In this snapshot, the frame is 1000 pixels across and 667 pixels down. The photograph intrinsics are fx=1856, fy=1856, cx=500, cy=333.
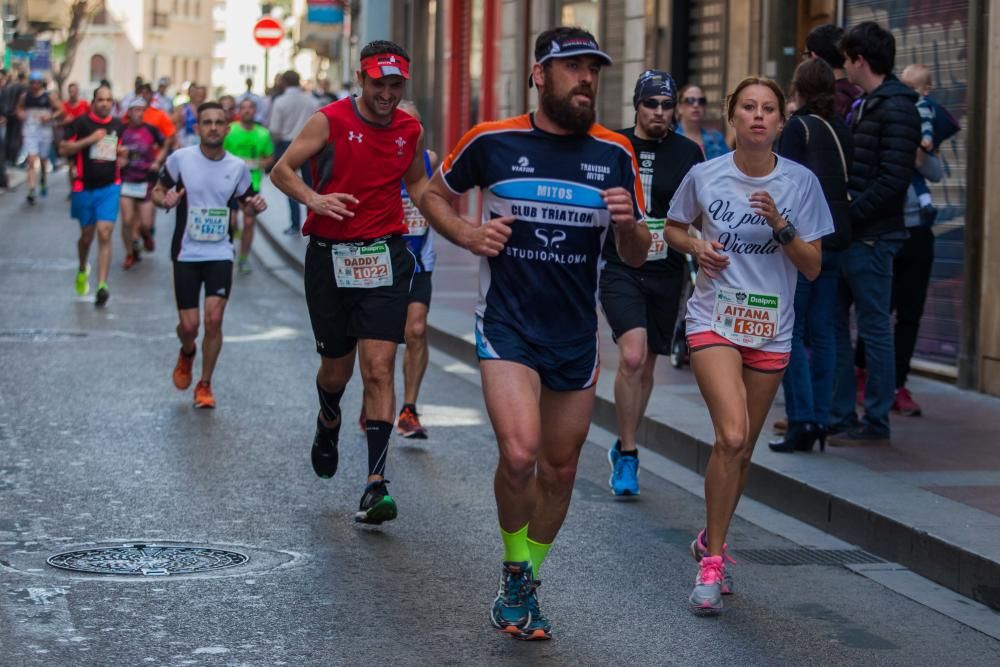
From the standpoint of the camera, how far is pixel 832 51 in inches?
368

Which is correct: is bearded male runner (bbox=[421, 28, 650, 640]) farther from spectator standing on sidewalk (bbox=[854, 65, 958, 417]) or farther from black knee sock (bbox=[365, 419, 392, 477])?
spectator standing on sidewalk (bbox=[854, 65, 958, 417])

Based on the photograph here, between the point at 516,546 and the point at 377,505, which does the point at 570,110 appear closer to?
the point at 516,546

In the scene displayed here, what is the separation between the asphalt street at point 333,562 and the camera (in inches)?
230

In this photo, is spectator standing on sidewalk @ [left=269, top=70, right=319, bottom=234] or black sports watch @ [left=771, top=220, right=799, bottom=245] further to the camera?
spectator standing on sidewalk @ [left=269, top=70, right=319, bottom=234]

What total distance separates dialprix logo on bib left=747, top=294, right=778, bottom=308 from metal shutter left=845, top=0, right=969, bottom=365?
5.61 meters

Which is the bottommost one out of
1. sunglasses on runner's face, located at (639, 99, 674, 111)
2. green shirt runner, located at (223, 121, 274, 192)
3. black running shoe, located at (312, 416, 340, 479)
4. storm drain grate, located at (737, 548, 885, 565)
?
storm drain grate, located at (737, 548, 885, 565)

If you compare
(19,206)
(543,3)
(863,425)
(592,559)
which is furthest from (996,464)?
(19,206)

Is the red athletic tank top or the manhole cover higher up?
the red athletic tank top

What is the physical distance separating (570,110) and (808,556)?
8.32 ft

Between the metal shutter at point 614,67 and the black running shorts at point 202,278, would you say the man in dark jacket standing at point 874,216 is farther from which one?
the metal shutter at point 614,67

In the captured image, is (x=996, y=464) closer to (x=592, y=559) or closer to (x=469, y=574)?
(x=592, y=559)

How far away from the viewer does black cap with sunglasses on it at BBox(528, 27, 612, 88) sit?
5812 mm

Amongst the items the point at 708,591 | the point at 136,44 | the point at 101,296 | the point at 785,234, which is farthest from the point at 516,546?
the point at 136,44

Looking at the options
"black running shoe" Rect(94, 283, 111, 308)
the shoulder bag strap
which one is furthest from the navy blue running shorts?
"black running shoe" Rect(94, 283, 111, 308)
